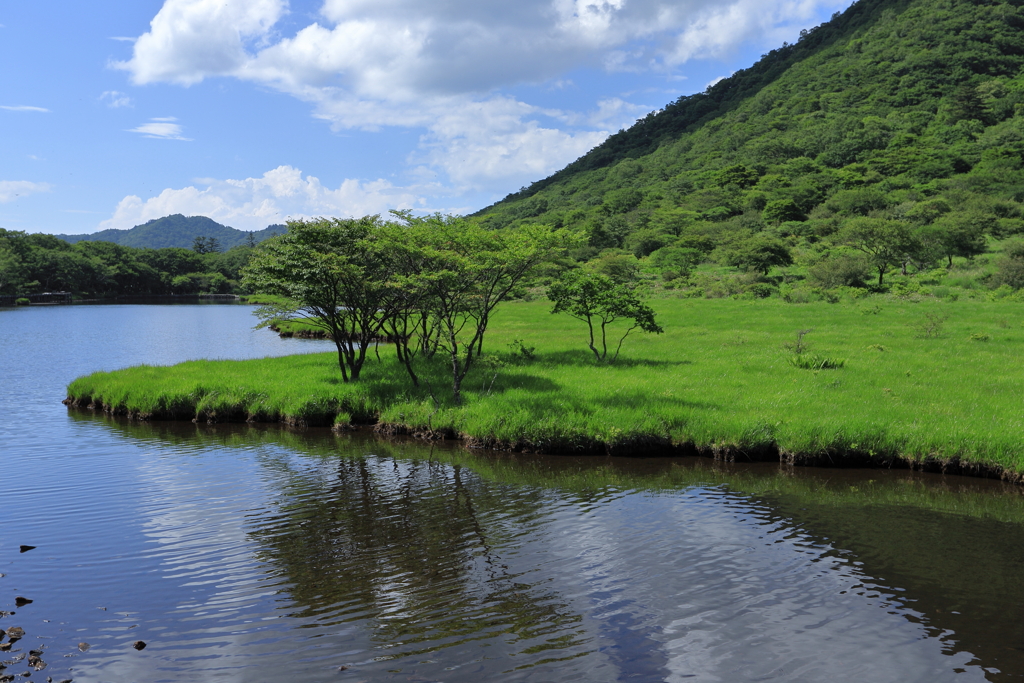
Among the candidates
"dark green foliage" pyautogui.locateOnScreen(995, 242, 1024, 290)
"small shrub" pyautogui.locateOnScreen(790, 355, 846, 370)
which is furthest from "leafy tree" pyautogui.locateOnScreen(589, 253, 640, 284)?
"small shrub" pyautogui.locateOnScreen(790, 355, 846, 370)

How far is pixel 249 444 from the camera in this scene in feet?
74.2

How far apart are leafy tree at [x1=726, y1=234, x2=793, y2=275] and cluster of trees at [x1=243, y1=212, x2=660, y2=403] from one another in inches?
2289

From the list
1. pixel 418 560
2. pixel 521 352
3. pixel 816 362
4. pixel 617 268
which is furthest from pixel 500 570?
pixel 617 268

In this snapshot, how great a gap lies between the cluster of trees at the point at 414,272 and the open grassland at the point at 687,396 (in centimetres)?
230

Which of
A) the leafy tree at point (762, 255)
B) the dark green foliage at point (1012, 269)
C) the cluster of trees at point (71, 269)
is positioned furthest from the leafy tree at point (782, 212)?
the cluster of trees at point (71, 269)

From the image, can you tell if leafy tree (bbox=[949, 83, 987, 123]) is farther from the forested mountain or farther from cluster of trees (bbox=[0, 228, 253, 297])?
cluster of trees (bbox=[0, 228, 253, 297])

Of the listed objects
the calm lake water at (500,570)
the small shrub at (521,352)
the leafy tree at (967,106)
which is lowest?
the calm lake water at (500,570)

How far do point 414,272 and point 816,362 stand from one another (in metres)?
19.0

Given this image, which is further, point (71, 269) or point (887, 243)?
point (71, 269)

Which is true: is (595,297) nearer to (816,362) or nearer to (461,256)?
(461,256)

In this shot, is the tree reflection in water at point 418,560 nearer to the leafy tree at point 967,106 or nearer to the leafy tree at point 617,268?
the leafy tree at point 617,268

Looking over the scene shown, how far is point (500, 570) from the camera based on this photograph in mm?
12094

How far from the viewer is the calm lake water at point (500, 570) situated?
359 inches

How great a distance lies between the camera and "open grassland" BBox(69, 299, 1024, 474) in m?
19.7
